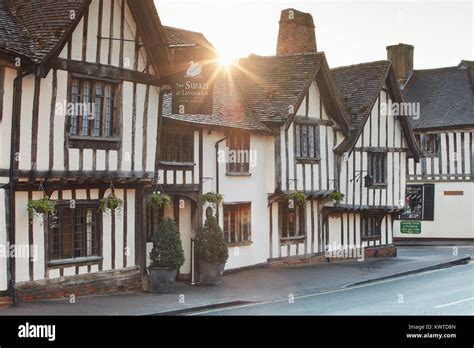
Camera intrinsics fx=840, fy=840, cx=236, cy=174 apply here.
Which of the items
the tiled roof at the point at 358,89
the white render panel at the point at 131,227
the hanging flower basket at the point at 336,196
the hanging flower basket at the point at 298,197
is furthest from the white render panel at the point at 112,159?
the tiled roof at the point at 358,89

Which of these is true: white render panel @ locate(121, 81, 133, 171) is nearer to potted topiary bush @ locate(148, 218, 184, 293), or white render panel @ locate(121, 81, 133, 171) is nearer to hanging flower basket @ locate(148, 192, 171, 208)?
hanging flower basket @ locate(148, 192, 171, 208)

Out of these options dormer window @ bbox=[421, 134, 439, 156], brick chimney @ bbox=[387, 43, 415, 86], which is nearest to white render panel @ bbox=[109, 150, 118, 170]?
dormer window @ bbox=[421, 134, 439, 156]

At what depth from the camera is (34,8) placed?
62.8 ft

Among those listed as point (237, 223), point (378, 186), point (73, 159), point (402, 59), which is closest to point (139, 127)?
point (73, 159)

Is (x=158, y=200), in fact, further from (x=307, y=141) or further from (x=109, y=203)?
(x=307, y=141)

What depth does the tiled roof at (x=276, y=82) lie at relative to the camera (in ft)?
88.4

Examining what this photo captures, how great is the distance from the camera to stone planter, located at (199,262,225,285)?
2267 centimetres

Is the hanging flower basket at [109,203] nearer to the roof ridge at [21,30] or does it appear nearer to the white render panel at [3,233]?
the white render panel at [3,233]

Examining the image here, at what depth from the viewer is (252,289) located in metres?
21.7

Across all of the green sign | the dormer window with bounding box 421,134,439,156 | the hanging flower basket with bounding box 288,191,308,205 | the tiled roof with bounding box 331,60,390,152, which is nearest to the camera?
the hanging flower basket with bounding box 288,191,308,205

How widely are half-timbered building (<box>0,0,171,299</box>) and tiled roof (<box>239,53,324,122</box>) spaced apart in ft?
22.4

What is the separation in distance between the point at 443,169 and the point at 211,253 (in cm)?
2088
